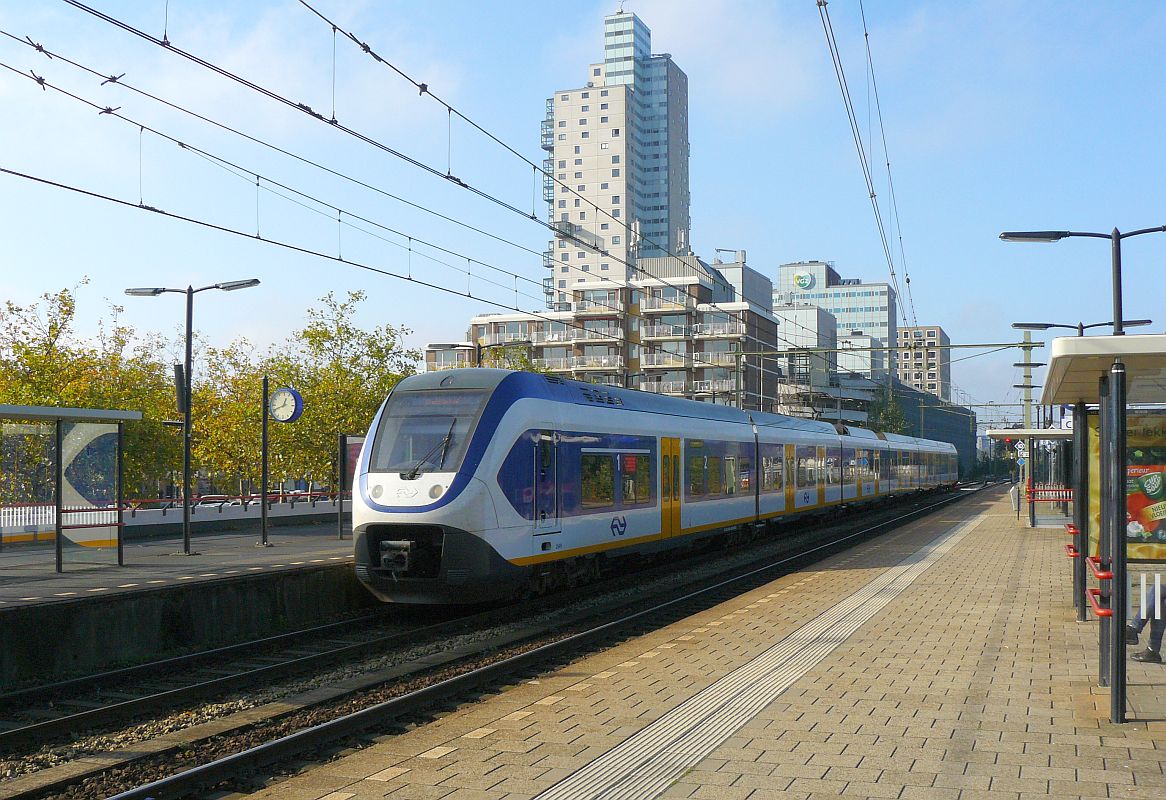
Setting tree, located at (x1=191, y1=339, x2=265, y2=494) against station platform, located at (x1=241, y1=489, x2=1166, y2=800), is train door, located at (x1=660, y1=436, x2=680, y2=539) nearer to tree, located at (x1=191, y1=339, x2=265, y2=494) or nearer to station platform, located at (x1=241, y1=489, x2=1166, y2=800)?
station platform, located at (x1=241, y1=489, x2=1166, y2=800)

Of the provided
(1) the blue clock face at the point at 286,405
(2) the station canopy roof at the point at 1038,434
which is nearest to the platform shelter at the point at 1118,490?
(2) the station canopy roof at the point at 1038,434

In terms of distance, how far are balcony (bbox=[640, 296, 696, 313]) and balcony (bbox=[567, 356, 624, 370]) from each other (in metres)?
4.93

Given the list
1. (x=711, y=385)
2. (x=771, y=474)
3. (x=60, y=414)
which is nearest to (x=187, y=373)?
(x=60, y=414)

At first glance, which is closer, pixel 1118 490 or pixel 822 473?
pixel 1118 490

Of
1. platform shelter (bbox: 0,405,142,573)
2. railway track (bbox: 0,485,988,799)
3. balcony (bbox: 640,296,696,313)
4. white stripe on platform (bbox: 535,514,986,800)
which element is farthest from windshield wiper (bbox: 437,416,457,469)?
balcony (bbox: 640,296,696,313)

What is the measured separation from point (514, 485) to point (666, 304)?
80098mm

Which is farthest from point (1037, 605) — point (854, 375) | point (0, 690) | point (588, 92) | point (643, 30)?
point (643, 30)

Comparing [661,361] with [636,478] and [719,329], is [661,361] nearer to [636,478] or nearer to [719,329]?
[719,329]

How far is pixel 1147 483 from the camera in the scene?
48.5 feet

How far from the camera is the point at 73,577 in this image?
1672cm

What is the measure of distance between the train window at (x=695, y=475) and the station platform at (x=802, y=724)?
776 centimetres

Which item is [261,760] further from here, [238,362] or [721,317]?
[721,317]

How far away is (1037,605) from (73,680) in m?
11.3

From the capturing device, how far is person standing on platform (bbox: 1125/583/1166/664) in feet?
32.0
